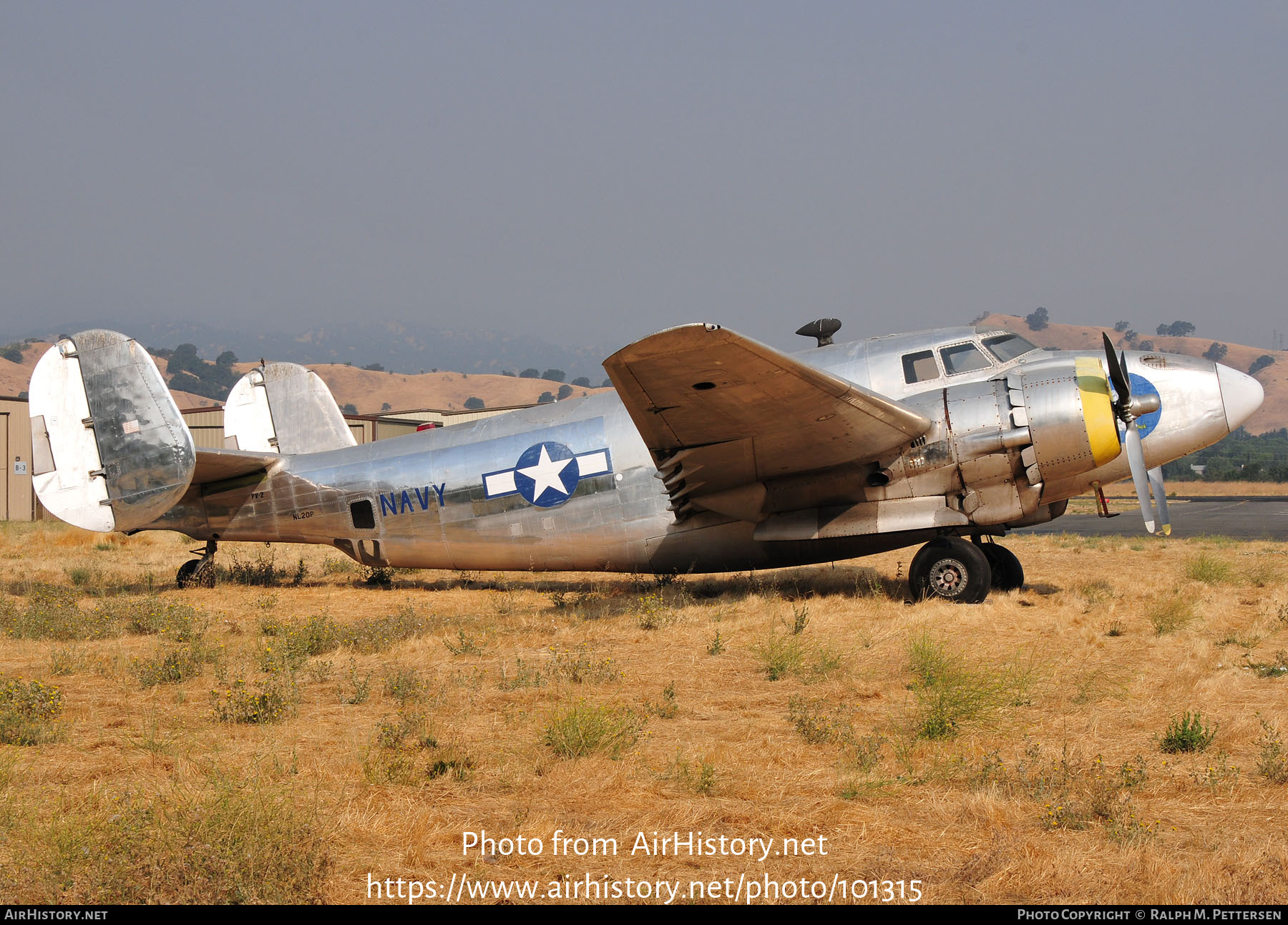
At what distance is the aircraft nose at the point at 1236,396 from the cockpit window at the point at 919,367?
3.46 m

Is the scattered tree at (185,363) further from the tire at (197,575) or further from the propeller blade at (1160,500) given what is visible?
the propeller blade at (1160,500)

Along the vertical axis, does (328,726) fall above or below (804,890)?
above

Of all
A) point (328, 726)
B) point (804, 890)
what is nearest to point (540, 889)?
point (804, 890)

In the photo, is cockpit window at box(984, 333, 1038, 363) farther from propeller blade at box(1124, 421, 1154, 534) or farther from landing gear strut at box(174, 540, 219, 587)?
landing gear strut at box(174, 540, 219, 587)

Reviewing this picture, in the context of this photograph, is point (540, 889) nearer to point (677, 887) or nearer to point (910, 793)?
point (677, 887)

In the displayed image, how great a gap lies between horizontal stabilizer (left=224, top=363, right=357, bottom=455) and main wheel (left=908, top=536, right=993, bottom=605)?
9930 mm

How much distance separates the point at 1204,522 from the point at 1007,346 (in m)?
24.9

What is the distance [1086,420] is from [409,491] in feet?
30.6

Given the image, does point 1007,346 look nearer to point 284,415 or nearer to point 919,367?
point 919,367

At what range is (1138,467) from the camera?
36.6 feet

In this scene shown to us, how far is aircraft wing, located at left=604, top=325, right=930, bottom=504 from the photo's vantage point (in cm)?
948

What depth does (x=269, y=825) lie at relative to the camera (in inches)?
162

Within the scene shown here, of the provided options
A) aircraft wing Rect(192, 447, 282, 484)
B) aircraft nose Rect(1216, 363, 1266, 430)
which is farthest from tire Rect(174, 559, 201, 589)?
aircraft nose Rect(1216, 363, 1266, 430)
